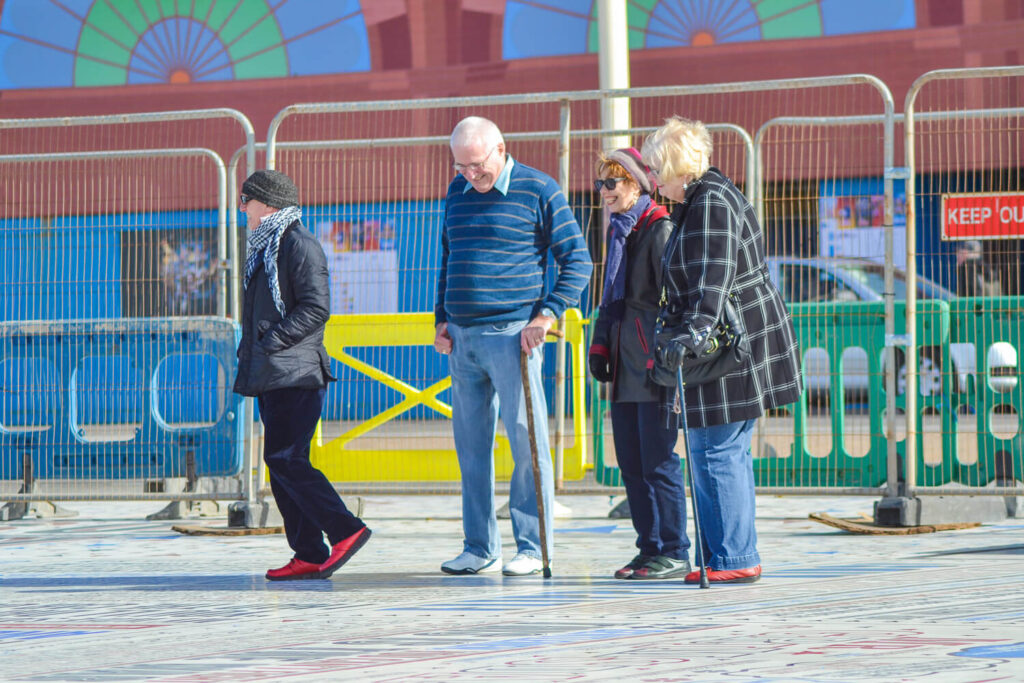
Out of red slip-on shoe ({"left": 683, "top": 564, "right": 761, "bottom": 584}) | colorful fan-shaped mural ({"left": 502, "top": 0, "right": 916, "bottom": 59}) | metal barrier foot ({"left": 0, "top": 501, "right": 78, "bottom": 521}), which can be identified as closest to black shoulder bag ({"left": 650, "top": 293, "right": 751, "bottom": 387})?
red slip-on shoe ({"left": 683, "top": 564, "right": 761, "bottom": 584})

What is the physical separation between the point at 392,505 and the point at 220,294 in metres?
1.87

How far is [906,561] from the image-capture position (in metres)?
6.85

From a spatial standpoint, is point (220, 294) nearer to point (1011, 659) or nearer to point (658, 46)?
point (1011, 659)

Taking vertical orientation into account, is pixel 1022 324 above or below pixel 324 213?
below

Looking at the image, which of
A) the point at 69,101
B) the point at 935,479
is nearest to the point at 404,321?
the point at 935,479

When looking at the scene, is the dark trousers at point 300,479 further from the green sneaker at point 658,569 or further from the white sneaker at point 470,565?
the green sneaker at point 658,569

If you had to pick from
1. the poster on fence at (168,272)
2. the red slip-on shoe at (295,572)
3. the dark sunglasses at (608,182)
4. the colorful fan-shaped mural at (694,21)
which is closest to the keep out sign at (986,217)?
the dark sunglasses at (608,182)

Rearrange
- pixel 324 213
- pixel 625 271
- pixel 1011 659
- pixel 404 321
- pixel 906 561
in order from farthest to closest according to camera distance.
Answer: pixel 324 213, pixel 404 321, pixel 906 561, pixel 625 271, pixel 1011 659

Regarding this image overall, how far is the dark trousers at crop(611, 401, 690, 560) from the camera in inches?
251

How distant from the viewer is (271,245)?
6.60m

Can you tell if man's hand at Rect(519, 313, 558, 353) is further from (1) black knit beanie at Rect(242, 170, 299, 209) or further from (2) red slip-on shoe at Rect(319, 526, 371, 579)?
(1) black knit beanie at Rect(242, 170, 299, 209)

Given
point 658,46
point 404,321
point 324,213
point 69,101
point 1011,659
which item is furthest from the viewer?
point 69,101

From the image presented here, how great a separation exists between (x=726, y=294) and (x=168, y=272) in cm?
524

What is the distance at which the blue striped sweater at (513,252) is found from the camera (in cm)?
646
